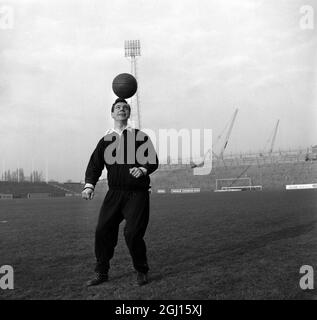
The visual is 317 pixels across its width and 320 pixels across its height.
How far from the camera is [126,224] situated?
16.6 ft

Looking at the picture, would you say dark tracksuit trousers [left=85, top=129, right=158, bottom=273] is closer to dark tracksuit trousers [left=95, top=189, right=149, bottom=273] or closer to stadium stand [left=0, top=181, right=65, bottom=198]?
dark tracksuit trousers [left=95, top=189, right=149, bottom=273]

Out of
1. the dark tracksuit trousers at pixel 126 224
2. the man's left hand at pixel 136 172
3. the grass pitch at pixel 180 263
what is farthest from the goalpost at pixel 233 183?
the man's left hand at pixel 136 172

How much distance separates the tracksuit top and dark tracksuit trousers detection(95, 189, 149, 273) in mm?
127

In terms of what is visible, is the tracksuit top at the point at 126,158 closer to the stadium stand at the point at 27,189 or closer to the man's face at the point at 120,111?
the man's face at the point at 120,111

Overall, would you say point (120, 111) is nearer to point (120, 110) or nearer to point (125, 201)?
point (120, 110)

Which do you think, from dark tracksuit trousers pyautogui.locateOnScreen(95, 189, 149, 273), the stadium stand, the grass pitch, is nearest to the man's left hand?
dark tracksuit trousers pyautogui.locateOnScreen(95, 189, 149, 273)

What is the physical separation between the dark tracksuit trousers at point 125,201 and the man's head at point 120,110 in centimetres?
21

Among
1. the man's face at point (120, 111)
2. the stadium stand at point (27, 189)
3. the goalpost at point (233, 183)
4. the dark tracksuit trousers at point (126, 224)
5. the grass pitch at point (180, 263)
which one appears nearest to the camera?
the grass pitch at point (180, 263)

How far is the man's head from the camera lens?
203 inches

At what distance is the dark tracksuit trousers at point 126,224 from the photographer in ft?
16.4
